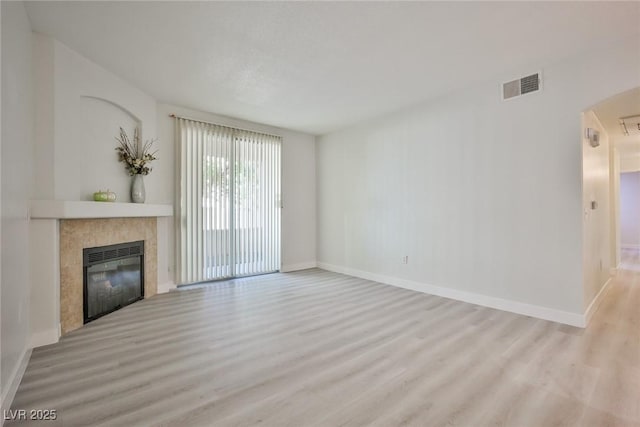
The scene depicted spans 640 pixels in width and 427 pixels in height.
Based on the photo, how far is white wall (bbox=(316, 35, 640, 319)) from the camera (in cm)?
313

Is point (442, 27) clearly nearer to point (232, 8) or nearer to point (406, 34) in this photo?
point (406, 34)

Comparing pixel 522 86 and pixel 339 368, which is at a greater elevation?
pixel 522 86

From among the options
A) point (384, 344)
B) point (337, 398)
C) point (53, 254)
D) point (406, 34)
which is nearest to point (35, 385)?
point (53, 254)

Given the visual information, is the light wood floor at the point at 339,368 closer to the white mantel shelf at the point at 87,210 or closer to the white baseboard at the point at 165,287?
the white baseboard at the point at 165,287

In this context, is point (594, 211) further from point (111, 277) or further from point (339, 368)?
point (111, 277)

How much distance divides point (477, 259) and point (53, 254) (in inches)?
187

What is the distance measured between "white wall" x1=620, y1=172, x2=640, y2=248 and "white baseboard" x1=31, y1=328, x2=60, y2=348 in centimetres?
1347

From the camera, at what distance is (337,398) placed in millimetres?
1918

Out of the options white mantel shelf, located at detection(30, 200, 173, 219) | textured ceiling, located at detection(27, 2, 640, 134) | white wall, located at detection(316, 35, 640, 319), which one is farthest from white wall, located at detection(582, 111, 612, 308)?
white mantel shelf, located at detection(30, 200, 173, 219)

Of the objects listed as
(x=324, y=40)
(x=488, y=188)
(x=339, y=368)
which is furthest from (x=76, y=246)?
(x=488, y=188)

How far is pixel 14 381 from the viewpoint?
2.04 m

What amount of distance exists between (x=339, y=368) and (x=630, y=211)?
38.7ft

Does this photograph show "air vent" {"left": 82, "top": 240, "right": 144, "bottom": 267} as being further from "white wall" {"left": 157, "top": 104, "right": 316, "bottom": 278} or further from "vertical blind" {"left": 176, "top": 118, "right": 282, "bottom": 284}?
"white wall" {"left": 157, "top": 104, "right": 316, "bottom": 278}

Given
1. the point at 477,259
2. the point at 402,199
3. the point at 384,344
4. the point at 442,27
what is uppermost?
the point at 442,27
